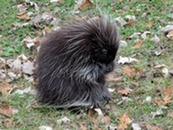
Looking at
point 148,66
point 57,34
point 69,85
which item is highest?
point 57,34

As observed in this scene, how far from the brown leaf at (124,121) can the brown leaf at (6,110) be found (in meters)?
0.95

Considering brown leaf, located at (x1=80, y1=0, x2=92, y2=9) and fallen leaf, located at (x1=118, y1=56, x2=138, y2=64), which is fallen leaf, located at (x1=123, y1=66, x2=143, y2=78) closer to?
fallen leaf, located at (x1=118, y1=56, x2=138, y2=64)

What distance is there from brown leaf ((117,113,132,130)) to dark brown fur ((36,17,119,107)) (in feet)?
0.98

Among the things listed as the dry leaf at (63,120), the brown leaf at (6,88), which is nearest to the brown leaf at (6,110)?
the brown leaf at (6,88)

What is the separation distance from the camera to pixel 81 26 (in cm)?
435

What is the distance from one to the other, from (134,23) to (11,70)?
1.67m

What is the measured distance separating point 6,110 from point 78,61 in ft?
2.52

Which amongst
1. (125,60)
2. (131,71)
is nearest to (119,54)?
(125,60)

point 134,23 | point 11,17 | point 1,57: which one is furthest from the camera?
point 11,17

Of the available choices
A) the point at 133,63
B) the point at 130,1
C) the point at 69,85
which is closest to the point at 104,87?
the point at 69,85

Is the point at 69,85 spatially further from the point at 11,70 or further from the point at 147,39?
the point at 147,39

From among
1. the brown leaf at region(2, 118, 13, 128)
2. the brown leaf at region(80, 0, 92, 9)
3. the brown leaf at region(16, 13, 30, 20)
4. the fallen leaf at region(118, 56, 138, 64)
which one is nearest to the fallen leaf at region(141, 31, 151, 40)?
the fallen leaf at region(118, 56, 138, 64)

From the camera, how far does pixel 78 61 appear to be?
4.27 m

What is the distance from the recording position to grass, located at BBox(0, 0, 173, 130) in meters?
4.30
